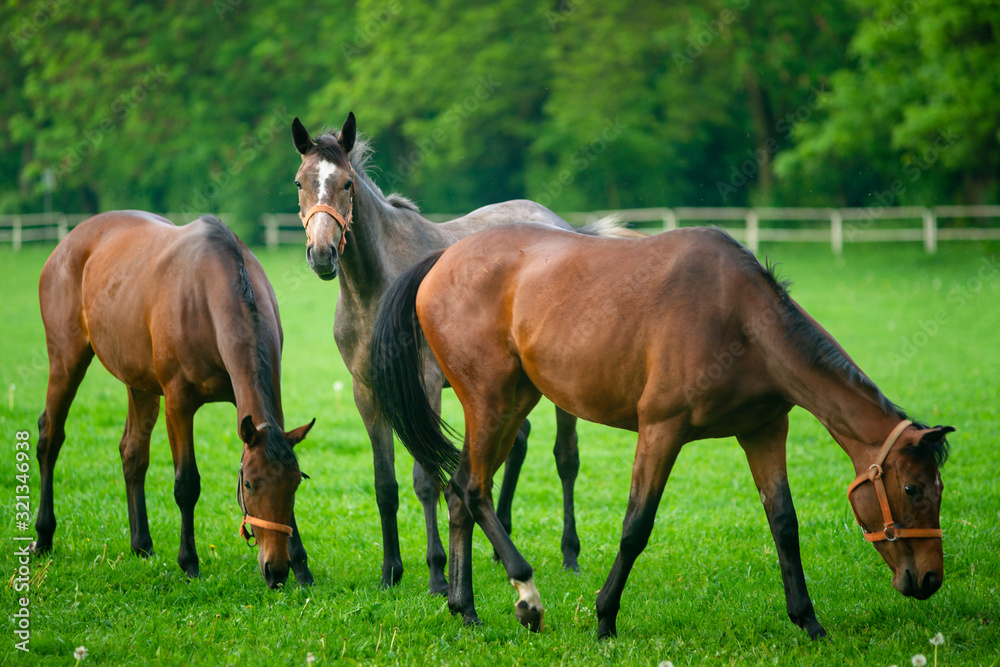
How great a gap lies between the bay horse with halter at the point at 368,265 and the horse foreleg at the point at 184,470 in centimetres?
94

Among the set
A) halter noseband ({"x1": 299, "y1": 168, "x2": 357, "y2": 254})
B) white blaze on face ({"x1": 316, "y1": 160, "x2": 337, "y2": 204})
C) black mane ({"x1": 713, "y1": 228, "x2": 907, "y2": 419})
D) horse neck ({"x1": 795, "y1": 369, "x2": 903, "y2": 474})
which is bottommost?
horse neck ({"x1": 795, "y1": 369, "x2": 903, "y2": 474})

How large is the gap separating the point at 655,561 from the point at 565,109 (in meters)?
23.7

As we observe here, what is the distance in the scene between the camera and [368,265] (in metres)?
4.73

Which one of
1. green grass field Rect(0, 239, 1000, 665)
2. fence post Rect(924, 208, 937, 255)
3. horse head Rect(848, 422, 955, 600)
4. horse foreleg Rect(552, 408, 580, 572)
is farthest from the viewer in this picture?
fence post Rect(924, 208, 937, 255)

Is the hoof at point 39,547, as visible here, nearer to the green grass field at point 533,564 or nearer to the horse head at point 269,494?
the green grass field at point 533,564

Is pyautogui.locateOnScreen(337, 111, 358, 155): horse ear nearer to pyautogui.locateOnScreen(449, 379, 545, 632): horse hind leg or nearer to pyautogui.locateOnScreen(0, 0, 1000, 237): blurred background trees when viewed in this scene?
pyautogui.locateOnScreen(449, 379, 545, 632): horse hind leg

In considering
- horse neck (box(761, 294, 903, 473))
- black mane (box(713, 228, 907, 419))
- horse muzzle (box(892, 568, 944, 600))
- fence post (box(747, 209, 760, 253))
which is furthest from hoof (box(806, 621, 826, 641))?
fence post (box(747, 209, 760, 253))

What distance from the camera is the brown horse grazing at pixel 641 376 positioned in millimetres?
3344

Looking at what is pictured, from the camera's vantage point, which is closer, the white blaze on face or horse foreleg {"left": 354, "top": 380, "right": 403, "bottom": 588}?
the white blaze on face

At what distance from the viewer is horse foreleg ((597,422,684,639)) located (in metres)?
3.46

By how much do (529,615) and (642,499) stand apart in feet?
2.67

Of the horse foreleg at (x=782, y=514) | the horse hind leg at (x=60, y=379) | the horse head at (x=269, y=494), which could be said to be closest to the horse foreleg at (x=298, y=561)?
the horse head at (x=269, y=494)

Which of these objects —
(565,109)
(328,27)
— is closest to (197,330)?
(565,109)

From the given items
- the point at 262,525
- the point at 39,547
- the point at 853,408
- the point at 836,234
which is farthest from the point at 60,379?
the point at 836,234
